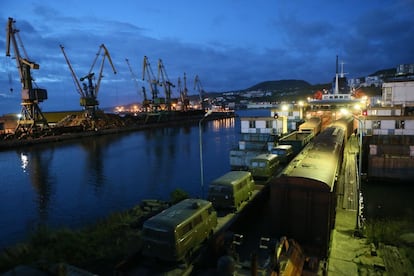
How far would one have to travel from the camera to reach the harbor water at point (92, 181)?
31078mm

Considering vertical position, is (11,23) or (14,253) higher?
(11,23)

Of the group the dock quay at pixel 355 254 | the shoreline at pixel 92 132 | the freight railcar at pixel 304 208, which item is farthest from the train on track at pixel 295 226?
the shoreline at pixel 92 132

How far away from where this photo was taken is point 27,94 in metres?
87.3

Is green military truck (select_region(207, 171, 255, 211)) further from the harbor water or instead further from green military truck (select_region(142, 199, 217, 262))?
the harbor water

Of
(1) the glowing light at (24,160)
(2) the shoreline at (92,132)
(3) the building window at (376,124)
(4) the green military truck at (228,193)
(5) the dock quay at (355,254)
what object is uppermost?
(3) the building window at (376,124)

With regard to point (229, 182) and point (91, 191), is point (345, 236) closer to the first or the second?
point (229, 182)

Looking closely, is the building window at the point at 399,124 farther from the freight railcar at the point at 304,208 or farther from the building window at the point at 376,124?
the freight railcar at the point at 304,208

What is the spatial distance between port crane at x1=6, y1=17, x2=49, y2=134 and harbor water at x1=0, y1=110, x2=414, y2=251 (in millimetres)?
14676

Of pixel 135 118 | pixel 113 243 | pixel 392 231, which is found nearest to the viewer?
pixel 113 243

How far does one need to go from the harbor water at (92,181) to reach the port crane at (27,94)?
14676 millimetres

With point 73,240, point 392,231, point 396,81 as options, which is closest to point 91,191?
point 73,240

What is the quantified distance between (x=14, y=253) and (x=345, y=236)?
75.8 feet

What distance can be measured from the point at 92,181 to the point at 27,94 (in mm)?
60070

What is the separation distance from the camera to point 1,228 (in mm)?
28172
